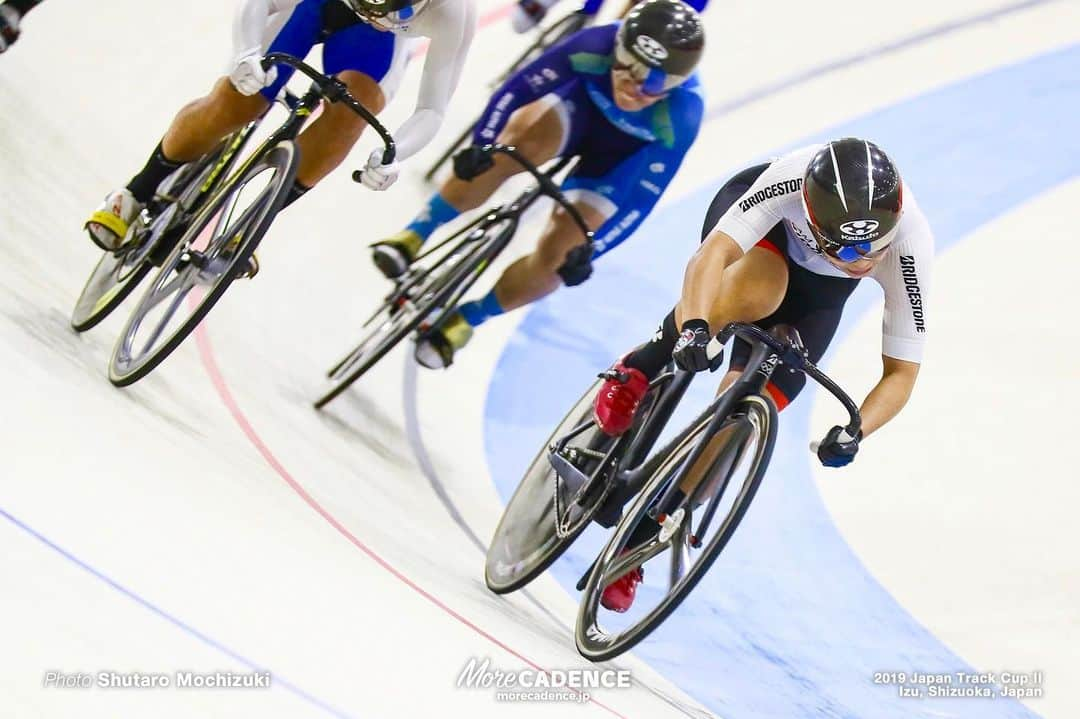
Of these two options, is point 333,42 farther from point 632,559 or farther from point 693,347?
point 632,559

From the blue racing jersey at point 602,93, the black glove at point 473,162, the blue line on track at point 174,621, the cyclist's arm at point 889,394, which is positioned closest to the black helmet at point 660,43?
the blue racing jersey at point 602,93

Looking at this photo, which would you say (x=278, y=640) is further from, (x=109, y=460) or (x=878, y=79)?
(x=878, y=79)

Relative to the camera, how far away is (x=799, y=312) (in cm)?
375

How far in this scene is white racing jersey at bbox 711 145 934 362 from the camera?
3465mm

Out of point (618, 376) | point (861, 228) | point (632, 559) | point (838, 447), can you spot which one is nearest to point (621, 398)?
point (618, 376)

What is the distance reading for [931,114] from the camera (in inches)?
317

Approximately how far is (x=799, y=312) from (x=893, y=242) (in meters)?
0.38

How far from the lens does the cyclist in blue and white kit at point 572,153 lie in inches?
183

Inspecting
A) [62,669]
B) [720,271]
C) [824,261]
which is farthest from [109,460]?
[824,261]

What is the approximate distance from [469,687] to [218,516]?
2.51ft

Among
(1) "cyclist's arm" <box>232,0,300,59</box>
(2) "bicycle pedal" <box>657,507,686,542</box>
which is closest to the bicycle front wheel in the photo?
(2) "bicycle pedal" <box>657,507,686,542</box>

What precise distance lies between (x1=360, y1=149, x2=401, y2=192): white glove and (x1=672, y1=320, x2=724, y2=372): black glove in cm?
106

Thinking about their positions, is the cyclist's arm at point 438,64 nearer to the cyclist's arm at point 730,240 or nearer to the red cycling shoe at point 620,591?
the cyclist's arm at point 730,240

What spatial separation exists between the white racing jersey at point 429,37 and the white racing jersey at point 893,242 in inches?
41.6
